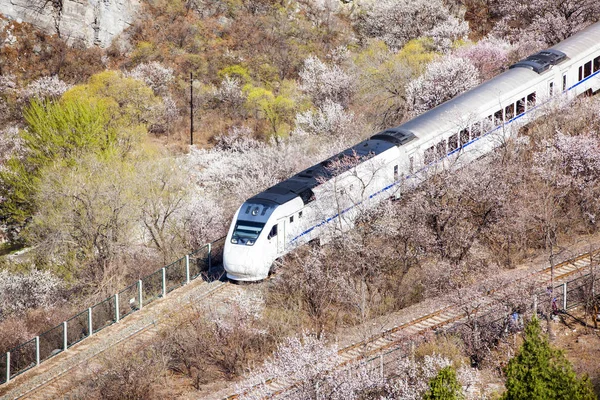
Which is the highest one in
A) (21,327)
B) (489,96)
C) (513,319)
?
(489,96)

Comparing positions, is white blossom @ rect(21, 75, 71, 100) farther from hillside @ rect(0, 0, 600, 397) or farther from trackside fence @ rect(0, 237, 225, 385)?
trackside fence @ rect(0, 237, 225, 385)

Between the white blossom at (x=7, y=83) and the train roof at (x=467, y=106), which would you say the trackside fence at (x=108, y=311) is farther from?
the white blossom at (x=7, y=83)

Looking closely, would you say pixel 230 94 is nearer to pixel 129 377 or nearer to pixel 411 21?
pixel 411 21

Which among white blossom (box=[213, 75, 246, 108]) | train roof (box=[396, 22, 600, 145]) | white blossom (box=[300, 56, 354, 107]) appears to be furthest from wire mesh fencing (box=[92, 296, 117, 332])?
A: white blossom (box=[213, 75, 246, 108])

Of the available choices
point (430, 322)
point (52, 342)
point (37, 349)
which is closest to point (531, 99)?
point (430, 322)

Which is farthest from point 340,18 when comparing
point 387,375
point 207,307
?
point 387,375

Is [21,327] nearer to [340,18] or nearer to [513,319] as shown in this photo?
[513,319]
